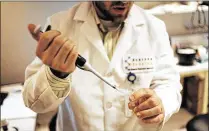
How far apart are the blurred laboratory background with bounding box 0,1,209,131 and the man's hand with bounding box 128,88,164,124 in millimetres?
111

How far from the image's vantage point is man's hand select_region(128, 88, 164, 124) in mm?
510

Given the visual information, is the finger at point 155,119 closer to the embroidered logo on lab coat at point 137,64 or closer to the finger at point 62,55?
the embroidered logo on lab coat at point 137,64

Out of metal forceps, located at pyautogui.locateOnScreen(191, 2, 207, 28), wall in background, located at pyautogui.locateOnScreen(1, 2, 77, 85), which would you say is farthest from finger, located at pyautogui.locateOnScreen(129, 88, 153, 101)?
metal forceps, located at pyautogui.locateOnScreen(191, 2, 207, 28)

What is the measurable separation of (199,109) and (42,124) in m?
0.67

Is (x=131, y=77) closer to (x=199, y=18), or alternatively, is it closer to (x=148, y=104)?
(x=148, y=104)

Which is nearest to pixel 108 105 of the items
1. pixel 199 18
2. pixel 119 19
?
pixel 119 19

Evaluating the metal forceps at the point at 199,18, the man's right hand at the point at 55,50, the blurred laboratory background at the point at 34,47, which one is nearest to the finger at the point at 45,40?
the man's right hand at the point at 55,50

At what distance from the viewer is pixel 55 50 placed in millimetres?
409

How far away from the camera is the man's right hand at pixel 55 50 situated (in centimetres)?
41

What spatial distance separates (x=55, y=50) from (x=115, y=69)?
0.62 feet

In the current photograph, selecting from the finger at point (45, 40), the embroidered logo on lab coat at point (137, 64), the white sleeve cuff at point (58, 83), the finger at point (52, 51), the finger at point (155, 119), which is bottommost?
the finger at point (155, 119)

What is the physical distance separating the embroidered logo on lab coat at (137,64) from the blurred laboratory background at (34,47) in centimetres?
12

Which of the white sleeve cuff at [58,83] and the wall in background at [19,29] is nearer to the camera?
the white sleeve cuff at [58,83]

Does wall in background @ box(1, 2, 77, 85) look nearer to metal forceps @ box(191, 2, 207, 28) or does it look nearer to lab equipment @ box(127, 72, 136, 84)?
lab equipment @ box(127, 72, 136, 84)
